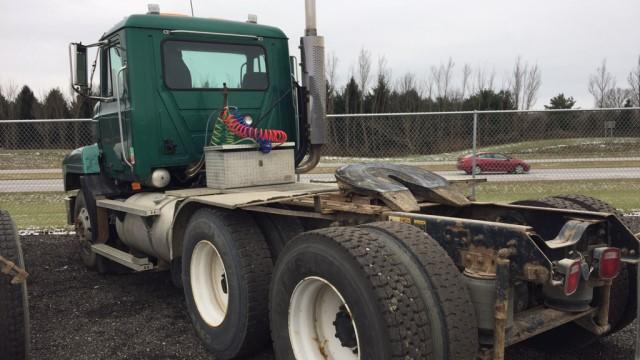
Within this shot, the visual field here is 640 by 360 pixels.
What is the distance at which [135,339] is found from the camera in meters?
4.11

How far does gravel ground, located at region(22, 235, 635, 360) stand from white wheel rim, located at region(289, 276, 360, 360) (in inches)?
34.7

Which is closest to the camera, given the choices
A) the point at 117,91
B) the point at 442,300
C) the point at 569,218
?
the point at 442,300

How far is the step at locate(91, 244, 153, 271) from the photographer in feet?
16.4

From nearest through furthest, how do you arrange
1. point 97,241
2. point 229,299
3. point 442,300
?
point 442,300, point 229,299, point 97,241

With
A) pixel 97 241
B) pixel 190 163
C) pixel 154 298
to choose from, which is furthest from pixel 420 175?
pixel 97 241

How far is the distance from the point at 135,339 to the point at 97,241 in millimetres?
2115

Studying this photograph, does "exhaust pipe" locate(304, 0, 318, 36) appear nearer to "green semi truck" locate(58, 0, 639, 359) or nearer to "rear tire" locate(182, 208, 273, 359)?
"green semi truck" locate(58, 0, 639, 359)

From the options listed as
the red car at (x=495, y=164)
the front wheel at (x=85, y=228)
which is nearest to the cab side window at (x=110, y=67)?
the front wheel at (x=85, y=228)

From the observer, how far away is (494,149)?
1195 cm

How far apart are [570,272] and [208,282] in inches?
104

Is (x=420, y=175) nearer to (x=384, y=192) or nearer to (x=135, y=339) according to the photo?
(x=384, y=192)

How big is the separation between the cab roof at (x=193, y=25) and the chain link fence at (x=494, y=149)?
5009mm

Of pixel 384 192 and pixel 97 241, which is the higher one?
pixel 384 192

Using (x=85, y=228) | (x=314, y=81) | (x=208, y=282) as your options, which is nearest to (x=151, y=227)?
(x=208, y=282)
